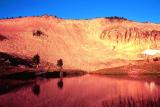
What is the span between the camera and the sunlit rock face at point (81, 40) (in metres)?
105

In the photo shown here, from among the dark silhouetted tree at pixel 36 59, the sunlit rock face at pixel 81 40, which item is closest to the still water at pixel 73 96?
the dark silhouetted tree at pixel 36 59

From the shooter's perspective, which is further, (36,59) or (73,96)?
(36,59)

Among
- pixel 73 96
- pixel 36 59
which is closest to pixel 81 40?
pixel 36 59

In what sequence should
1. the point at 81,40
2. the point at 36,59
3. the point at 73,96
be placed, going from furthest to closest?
the point at 81,40 → the point at 36,59 → the point at 73,96

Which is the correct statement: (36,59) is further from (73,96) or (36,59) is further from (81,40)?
(73,96)

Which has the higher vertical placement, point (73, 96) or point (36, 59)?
point (36, 59)

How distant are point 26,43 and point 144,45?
43550 mm

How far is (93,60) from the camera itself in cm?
10956

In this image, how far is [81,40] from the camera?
124 m

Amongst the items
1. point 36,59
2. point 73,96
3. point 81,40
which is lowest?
point 73,96

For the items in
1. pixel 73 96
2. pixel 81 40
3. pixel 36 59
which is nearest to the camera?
pixel 73 96

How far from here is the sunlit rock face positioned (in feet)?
345

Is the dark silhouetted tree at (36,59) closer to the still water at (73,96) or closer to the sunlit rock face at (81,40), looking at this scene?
the sunlit rock face at (81,40)

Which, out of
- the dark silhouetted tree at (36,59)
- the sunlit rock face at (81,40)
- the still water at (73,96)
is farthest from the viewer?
the sunlit rock face at (81,40)
